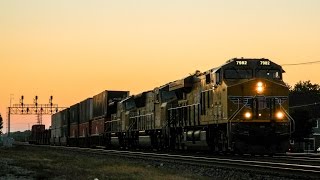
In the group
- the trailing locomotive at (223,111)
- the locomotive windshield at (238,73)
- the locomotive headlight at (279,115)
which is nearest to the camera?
the trailing locomotive at (223,111)

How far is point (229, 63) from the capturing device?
24.2 m

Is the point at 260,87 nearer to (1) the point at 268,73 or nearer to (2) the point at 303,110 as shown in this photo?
(1) the point at 268,73

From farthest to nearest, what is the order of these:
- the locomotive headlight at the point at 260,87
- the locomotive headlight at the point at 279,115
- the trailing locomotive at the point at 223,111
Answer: the locomotive headlight at the point at 260,87 → the locomotive headlight at the point at 279,115 → the trailing locomotive at the point at 223,111

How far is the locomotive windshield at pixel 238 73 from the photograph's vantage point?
2398cm

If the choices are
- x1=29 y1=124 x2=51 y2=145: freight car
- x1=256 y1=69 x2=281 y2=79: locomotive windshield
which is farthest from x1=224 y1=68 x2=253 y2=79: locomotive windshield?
x1=29 y1=124 x2=51 y2=145: freight car

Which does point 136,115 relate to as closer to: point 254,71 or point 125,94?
point 125,94

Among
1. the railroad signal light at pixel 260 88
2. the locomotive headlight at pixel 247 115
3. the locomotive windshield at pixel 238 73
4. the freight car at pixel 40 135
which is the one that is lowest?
the freight car at pixel 40 135

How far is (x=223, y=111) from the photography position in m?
23.5

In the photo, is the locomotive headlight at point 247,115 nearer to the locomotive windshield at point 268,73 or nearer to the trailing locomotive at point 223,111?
the trailing locomotive at point 223,111

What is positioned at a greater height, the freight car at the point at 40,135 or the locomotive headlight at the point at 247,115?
the locomotive headlight at the point at 247,115

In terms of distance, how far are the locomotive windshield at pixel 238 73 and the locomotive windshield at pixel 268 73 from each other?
436 mm

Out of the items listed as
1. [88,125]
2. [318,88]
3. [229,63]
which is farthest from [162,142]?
[318,88]

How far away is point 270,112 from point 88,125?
3246 cm

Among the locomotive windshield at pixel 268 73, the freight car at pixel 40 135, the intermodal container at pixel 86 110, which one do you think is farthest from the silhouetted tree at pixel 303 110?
the freight car at pixel 40 135
